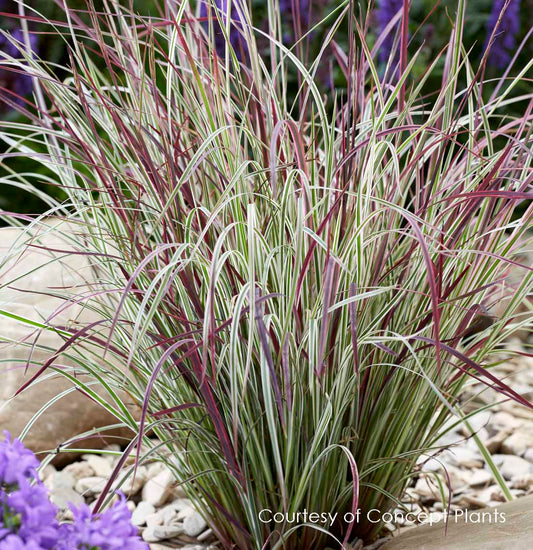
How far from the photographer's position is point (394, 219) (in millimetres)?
932

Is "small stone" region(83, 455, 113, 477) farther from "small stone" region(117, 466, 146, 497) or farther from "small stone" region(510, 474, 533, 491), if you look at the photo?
"small stone" region(510, 474, 533, 491)

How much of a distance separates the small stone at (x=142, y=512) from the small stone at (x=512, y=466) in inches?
29.0

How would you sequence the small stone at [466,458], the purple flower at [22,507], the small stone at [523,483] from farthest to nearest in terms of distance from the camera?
the small stone at [466,458], the small stone at [523,483], the purple flower at [22,507]

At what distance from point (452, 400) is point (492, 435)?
786 mm

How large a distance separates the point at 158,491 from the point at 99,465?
21cm

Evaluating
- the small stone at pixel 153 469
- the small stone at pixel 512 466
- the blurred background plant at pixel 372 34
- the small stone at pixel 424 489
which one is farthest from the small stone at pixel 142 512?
the blurred background plant at pixel 372 34

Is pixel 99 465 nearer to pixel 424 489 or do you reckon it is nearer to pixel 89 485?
pixel 89 485

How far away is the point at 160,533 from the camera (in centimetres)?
113

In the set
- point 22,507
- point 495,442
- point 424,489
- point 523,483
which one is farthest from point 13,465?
point 495,442

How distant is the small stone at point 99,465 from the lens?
141 centimetres

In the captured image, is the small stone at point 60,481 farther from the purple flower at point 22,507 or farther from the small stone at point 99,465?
the purple flower at point 22,507

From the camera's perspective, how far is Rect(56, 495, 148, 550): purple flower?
527mm

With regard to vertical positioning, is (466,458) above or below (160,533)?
below

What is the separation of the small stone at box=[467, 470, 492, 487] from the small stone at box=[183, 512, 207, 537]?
0.58m
